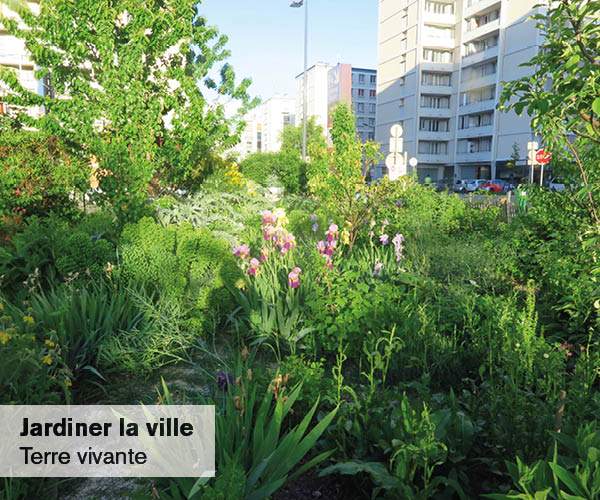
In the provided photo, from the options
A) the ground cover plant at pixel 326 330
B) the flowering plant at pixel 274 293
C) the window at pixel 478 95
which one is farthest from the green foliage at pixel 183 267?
the window at pixel 478 95

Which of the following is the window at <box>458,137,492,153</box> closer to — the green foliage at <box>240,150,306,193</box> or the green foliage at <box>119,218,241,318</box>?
the green foliage at <box>240,150,306,193</box>

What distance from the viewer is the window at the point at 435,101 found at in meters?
59.8

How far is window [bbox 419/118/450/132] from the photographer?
60.3 m

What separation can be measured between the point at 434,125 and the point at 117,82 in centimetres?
5745

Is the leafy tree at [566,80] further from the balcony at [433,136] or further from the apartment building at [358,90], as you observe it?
the apartment building at [358,90]

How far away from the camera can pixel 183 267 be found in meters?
5.14

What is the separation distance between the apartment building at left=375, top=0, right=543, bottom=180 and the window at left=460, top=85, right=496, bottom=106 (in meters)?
0.10

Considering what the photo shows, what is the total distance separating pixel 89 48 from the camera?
8.68m

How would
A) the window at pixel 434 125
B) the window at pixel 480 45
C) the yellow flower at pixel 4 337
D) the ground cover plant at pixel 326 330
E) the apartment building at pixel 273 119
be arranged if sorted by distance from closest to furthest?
the ground cover plant at pixel 326 330 → the yellow flower at pixel 4 337 → the window at pixel 480 45 → the window at pixel 434 125 → the apartment building at pixel 273 119

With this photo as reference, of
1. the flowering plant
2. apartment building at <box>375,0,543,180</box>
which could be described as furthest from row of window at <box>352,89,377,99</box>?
the flowering plant

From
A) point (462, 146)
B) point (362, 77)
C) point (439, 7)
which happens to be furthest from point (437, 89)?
point (362, 77)

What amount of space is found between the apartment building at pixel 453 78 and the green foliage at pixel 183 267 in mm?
48945

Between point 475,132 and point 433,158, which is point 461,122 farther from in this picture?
point 433,158

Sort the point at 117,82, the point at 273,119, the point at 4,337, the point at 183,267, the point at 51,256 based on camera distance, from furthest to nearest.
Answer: the point at 273,119 < the point at 117,82 < the point at 51,256 < the point at 183,267 < the point at 4,337
